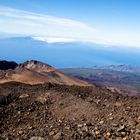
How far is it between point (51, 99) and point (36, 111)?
1816 millimetres

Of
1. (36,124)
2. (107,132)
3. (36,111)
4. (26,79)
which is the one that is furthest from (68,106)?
(26,79)

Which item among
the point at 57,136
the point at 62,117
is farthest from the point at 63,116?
the point at 57,136

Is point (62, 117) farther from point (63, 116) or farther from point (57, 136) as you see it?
point (57, 136)

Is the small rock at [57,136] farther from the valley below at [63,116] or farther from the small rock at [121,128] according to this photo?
the small rock at [121,128]

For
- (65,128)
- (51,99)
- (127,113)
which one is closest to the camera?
(65,128)

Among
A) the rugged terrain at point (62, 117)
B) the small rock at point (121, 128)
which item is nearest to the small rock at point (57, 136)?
the rugged terrain at point (62, 117)

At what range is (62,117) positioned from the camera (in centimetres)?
1705

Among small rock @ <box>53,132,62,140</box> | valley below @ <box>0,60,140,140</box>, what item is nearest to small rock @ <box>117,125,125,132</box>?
valley below @ <box>0,60,140,140</box>

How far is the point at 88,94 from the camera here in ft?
75.3

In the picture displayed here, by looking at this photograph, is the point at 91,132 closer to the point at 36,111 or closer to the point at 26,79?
the point at 36,111

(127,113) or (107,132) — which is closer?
(107,132)

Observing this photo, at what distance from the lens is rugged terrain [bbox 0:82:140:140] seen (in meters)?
13.3

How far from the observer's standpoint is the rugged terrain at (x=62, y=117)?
13.3m

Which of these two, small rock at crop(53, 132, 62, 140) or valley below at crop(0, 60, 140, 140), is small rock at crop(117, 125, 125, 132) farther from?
small rock at crop(53, 132, 62, 140)
